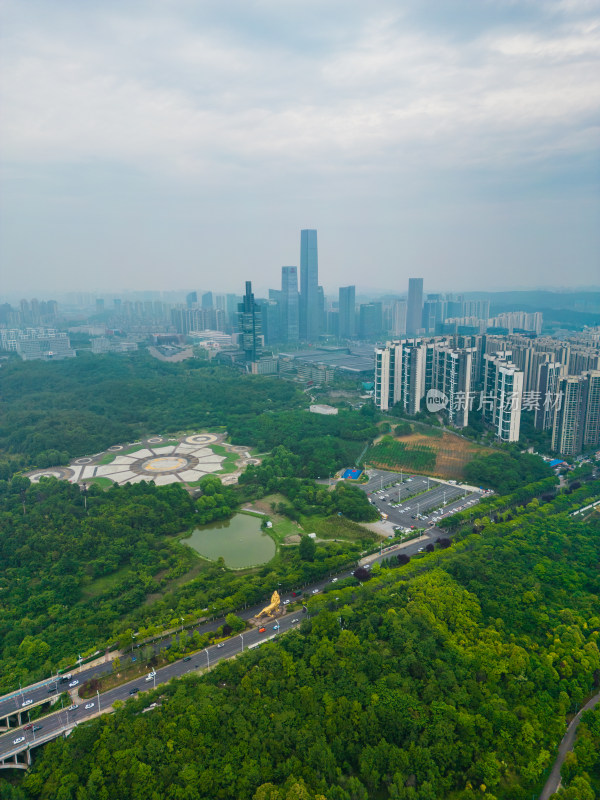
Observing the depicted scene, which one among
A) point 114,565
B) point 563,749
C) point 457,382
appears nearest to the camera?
point 563,749

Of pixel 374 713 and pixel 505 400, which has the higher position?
pixel 505 400

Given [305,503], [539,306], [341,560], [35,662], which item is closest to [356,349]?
[539,306]

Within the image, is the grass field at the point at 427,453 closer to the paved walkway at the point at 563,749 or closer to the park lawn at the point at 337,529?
the park lawn at the point at 337,529

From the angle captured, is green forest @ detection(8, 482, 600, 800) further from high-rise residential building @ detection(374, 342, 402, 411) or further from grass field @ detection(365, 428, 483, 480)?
high-rise residential building @ detection(374, 342, 402, 411)

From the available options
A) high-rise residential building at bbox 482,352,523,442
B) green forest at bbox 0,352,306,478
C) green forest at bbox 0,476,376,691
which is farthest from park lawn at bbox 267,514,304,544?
high-rise residential building at bbox 482,352,523,442

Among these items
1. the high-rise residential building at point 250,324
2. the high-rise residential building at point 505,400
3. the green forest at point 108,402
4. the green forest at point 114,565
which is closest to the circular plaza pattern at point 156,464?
the green forest at point 108,402

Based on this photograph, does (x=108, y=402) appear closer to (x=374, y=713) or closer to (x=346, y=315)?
(x=374, y=713)

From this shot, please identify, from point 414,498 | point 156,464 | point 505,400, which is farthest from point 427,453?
point 156,464

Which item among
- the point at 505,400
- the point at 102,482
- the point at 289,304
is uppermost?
the point at 289,304
